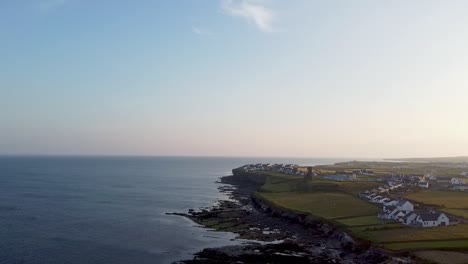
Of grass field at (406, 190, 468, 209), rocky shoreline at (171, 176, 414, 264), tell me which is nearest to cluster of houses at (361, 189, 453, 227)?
grass field at (406, 190, 468, 209)

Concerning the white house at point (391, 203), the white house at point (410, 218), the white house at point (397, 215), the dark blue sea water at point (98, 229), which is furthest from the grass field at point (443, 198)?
the dark blue sea water at point (98, 229)

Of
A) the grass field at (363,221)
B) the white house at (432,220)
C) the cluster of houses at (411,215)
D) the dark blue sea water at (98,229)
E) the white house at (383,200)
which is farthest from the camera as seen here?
the white house at (383,200)

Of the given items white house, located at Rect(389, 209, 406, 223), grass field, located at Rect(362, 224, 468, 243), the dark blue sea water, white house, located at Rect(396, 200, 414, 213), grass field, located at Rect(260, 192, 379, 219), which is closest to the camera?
grass field, located at Rect(362, 224, 468, 243)

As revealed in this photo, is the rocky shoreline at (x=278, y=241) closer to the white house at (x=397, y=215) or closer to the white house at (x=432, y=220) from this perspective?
the white house at (x=397, y=215)

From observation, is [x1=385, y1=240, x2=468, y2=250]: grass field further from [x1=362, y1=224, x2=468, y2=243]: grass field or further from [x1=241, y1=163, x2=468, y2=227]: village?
[x1=241, y1=163, x2=468, y2=227]: village

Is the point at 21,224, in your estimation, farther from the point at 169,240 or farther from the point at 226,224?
the point at 226,224

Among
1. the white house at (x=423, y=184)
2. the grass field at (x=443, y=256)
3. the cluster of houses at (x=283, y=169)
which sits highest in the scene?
the cluster of houses at (x=283, y=169)
